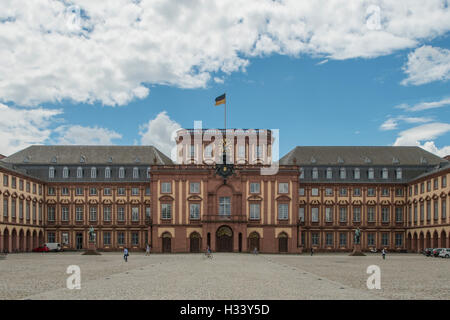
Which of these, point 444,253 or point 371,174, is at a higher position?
point 371,174

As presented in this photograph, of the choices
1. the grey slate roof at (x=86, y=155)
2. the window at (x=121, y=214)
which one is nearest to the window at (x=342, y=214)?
the grey slate roof at (x=86, y=155)

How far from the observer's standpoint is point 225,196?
85.6 meters

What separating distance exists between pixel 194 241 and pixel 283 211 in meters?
13.5

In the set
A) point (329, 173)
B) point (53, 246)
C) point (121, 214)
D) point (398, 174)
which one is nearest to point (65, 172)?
point (121, 214)

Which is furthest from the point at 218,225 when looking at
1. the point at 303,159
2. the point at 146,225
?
the point at 303,159

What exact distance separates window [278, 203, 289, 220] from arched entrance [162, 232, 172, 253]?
1602 cm

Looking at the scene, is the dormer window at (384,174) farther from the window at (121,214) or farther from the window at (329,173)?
the window at (121,214)

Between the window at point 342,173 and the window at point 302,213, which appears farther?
the window at point 342,173

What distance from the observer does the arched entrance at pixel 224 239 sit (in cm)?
8444

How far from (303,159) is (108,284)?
69995mm

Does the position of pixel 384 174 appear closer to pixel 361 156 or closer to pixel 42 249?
pixel 361 156

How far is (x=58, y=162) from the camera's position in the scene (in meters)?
93.8

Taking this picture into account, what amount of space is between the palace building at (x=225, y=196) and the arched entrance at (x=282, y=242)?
14 cm

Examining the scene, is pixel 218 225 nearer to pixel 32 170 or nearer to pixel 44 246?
pixel 44 246
